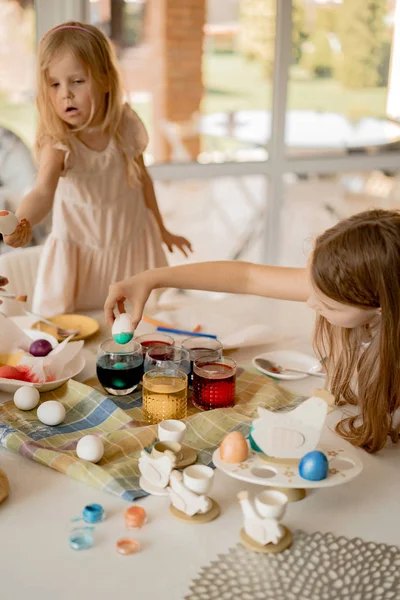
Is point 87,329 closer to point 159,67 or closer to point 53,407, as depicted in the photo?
point 53,407

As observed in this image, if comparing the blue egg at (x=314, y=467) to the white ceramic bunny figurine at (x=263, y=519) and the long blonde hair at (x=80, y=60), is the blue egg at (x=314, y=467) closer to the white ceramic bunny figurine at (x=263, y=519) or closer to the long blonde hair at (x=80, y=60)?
the white ceramic bunny figurine at (x=263, y=519)

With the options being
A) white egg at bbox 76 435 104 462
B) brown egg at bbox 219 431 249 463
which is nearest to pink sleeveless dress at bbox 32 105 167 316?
white egg at bbox 76 435 104 462

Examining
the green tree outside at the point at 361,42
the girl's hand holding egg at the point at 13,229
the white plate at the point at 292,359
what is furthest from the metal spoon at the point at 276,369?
the green tree outside at the point at 361,42

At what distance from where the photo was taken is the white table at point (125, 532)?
0.92 m

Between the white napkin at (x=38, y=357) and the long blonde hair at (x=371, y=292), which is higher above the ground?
the long blonde hair at (x=371, y=292)

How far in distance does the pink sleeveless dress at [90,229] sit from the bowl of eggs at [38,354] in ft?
1.19

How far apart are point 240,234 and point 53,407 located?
2.87 metres

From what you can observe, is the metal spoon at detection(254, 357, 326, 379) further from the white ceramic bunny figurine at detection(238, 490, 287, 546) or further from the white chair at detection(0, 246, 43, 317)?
the white chair at detection(0, 246, 43, 317)

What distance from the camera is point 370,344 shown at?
1287 mm

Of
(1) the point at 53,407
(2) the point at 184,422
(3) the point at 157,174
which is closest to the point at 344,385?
(2) the point at 184,422

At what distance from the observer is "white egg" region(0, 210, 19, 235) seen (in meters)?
1.42

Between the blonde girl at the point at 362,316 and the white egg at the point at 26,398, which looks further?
the white egg at the point at 26,398

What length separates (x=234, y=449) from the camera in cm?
109

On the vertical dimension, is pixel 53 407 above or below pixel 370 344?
below
